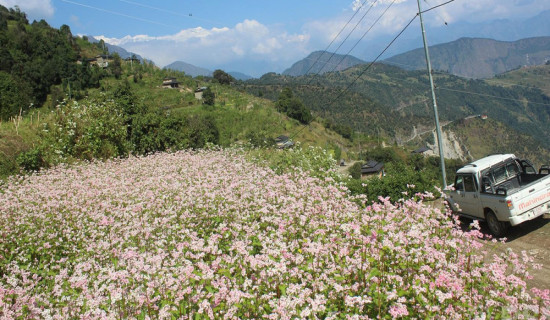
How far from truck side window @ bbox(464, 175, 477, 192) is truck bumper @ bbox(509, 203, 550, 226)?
157 cm

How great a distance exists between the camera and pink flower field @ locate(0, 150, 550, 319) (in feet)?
11.7

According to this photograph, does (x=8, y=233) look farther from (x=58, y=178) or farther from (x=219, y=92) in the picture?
(x=219, y=92)

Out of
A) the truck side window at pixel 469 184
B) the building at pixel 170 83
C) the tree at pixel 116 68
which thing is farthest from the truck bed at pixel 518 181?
the tree at pixel 116 68

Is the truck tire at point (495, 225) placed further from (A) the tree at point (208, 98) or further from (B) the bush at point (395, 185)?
(A) the tree at point (208, 98)

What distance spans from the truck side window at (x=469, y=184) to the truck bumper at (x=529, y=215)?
157 cm

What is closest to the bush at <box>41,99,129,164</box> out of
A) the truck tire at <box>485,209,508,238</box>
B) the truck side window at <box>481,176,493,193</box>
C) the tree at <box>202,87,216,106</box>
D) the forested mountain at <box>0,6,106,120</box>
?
the truck side window at <box>481,176,493,193</box>

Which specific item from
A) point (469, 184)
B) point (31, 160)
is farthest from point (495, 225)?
point (31, 160)

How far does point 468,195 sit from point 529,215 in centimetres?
185

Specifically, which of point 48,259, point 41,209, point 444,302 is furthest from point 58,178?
point 444,302

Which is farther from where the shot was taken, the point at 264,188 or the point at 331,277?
the point at 264,188

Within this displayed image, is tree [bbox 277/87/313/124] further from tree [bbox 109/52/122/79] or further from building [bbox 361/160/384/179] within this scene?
tree [bbox 109/52/122/79]

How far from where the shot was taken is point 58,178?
11.3m

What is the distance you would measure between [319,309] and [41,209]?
23.5 feet

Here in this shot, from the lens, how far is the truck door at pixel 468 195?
10320 millimetres
